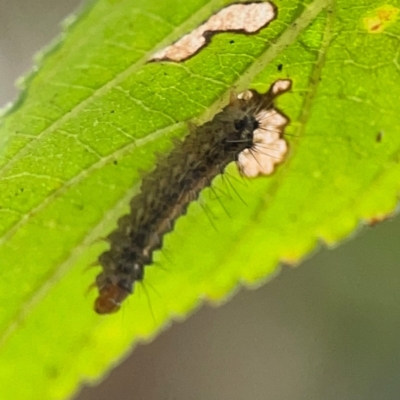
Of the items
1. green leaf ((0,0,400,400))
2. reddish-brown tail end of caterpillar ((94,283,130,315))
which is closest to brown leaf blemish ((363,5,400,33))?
green leaf ((0,0,400,400))

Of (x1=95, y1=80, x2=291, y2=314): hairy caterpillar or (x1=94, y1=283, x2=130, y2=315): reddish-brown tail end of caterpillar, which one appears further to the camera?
(x1=94, y1=283, x2=130, y2=315): reddish-brown tail end of caterpillar

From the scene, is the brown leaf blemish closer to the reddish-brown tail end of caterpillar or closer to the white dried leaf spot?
the white dried leaf spot

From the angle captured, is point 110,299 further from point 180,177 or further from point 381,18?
point 381,18

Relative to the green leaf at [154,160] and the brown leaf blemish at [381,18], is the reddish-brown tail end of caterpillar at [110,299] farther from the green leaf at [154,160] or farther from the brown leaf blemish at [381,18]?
the brown leaf blemish at [381,18]

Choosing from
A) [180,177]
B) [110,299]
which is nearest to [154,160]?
[180,177]

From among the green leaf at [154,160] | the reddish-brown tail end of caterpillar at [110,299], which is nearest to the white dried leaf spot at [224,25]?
the green leaf at [154,160]
